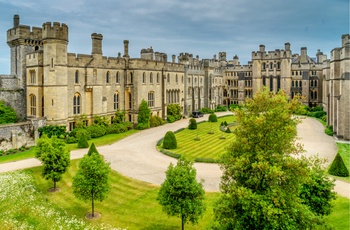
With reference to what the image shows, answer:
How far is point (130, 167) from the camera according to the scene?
87.1 ft

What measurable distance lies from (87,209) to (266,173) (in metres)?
12.7

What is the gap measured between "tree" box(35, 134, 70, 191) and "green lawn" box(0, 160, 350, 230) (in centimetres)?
135

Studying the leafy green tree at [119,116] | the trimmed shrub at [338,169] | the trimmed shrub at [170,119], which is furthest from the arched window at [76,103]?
the trimmed shrub at [338,169]

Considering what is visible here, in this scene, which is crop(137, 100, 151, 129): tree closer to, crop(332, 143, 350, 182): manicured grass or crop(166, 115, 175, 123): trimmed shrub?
crop(166, 115, 175, 123): trimmed shrub

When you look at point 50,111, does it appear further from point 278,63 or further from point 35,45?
point 278,63

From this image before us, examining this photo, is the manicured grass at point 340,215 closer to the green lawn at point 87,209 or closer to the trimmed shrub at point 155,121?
the green lawn at point 87,209

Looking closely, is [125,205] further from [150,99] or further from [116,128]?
[150,99]

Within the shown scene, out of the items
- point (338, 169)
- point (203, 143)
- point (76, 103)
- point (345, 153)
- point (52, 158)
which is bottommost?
point (338, 169)

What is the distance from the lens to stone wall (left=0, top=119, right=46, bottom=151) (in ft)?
104

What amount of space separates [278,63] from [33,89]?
187ft

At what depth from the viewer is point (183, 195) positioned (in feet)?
48.9

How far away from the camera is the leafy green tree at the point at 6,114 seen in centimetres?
3714

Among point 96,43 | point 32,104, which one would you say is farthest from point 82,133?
point 96,43

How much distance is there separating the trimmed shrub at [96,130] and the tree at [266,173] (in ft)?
96.0
